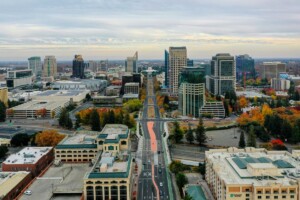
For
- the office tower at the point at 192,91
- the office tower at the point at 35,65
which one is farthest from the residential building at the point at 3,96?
the office tower at the point at 35,65

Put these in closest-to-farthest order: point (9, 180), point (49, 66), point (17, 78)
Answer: point (9, 180), point (17, 78), point (49, 66)

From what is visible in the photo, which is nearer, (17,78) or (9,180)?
(9,180)

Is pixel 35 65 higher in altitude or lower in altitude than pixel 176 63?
higher

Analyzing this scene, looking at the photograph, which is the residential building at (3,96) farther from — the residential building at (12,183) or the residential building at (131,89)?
the residential building at (12,183)

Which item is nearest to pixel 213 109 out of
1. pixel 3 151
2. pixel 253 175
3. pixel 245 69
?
pixel 3 151

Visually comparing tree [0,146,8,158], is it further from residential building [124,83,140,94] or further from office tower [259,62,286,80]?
office tower [259,62,286,80]

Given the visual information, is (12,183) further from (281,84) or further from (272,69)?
(272,69)

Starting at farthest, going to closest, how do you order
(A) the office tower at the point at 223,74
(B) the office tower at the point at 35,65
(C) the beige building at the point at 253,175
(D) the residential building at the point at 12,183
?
(B) the office tower at the point at 35,65, (A) the office tower at the point at 223,74, (D) the residential building at the point at 12,183, (C) the beige building at the point at 253,175
